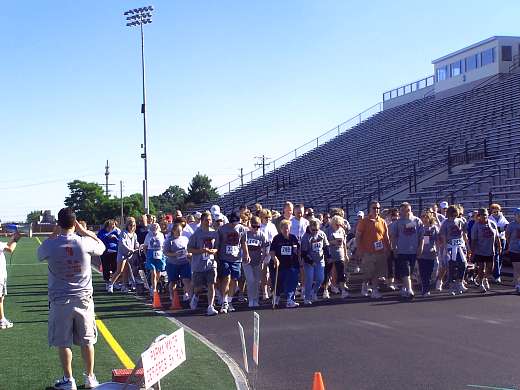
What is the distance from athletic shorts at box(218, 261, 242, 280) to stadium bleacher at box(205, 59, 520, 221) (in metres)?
9.76

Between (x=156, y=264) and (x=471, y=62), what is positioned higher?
(x=471, y=62)

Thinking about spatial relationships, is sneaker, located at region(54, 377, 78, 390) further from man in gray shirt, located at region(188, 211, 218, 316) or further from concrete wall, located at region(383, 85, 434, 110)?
concrete wall, located at region(383, 85, 434, 110)

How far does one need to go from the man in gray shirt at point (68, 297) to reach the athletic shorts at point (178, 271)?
21.2 feet

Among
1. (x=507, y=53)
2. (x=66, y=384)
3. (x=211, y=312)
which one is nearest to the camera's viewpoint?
(x=66, y=384)

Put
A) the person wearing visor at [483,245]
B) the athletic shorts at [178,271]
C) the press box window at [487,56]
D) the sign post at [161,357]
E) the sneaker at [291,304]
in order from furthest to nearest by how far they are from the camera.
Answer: the press box window at [487,56] < the person wearing visor at [483,245] < the athletic shorts at [178,271] < the sneaker at [291,304] < the sign post at [161,357]

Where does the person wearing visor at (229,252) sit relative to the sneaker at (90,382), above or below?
above

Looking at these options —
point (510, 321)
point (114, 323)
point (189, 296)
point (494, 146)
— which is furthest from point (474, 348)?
point (494, 146)

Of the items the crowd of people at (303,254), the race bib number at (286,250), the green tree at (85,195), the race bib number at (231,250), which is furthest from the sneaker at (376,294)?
the green tree at (85,195)

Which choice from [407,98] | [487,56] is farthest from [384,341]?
[407,98]

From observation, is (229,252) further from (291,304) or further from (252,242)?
(291,304)

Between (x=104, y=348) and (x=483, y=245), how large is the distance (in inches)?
338

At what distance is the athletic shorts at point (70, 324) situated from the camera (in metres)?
6.40

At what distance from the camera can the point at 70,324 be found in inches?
253

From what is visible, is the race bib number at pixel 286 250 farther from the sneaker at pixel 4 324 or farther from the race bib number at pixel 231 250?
the sneaker at pixel 4 324
